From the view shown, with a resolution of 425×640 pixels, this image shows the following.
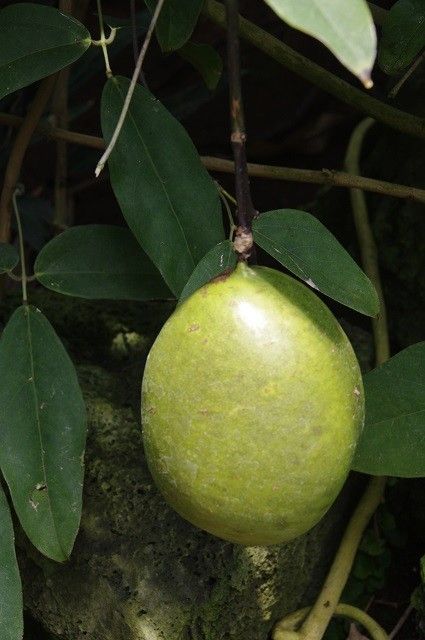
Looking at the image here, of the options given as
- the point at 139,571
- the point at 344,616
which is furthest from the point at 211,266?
the point at 344,616

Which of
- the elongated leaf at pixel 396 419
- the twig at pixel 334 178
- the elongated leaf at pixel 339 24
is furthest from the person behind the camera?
the twig at pixel 334 178

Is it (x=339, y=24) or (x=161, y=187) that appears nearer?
(x=339, y=24)

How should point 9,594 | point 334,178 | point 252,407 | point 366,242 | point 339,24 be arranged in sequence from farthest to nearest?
point 366,242, point 334,178, point 9,594, point 252,407, point 339,24

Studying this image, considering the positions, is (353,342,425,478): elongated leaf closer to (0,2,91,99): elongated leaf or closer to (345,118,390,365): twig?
(345,118,390,365): twig

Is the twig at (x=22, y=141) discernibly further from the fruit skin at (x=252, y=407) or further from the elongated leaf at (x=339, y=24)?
the elongated leaf at (x=339, y=24)

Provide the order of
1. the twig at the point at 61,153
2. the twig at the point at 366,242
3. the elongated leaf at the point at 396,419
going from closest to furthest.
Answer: the elongated leaf at the point at 396,419
the twig at the point at 366,242
the twig at the point at 61,153

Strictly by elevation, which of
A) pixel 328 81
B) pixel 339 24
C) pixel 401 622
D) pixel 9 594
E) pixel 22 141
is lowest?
pixel 401 622

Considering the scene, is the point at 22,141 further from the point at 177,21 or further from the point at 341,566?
the point at 341,566

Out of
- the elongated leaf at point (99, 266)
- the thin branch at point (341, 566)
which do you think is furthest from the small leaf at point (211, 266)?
the thin branch at point (341, 566)
